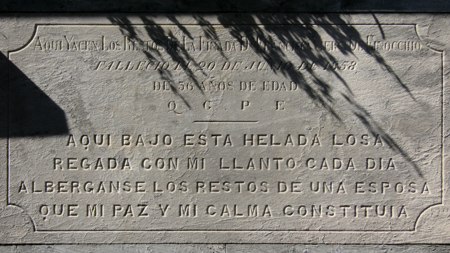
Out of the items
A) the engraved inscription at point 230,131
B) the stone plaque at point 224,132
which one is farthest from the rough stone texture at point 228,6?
the engraved inscription at point 230,131

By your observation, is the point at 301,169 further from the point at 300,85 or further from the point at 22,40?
the point at 22,40

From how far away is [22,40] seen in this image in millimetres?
4062

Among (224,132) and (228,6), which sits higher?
(228,6)

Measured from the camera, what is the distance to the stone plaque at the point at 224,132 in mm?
4023

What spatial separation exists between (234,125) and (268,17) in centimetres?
127

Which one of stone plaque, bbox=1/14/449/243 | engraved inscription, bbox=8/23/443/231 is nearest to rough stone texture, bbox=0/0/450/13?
stone plaque, bbox=1/14/449/243

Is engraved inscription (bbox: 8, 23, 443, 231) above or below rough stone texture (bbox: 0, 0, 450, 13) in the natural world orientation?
below

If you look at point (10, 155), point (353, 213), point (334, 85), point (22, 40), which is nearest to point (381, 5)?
point (334, 85)

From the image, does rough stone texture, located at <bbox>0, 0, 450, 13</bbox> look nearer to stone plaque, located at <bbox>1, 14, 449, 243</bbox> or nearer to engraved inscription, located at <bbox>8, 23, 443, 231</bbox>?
stone plaque, located at <bbox>1, 14, 449, 243</bbox>

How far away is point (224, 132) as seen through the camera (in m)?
4.05

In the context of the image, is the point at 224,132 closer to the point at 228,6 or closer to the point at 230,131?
the point at 230,131

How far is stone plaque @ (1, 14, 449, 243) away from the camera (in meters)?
4.02

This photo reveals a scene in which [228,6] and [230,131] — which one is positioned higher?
[228,6]

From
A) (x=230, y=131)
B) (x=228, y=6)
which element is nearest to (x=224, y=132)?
(x=230, y=131)
